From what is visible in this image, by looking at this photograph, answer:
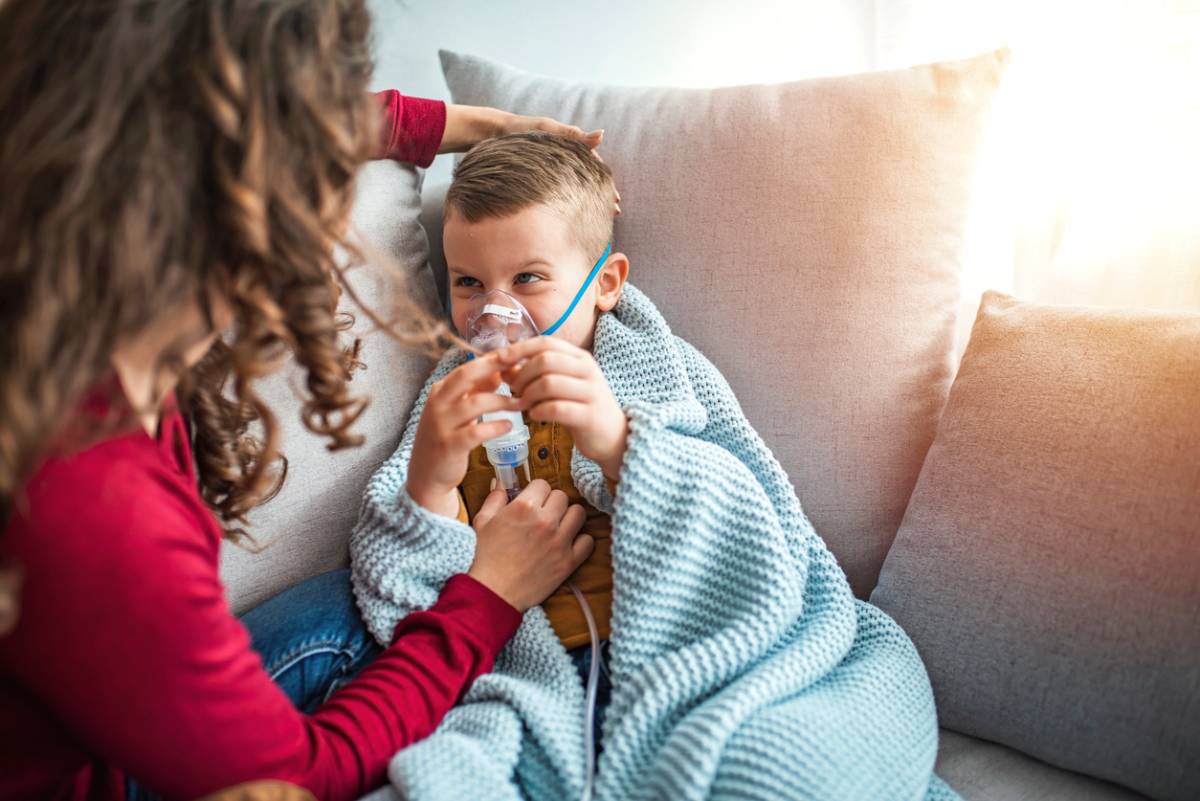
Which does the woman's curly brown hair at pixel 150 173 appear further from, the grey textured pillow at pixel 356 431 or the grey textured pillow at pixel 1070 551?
the grey textured pillow at pixel 1070 551

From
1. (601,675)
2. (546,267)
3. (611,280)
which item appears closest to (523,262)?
(546,267)

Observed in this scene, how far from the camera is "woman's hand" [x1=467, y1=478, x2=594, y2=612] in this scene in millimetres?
1033

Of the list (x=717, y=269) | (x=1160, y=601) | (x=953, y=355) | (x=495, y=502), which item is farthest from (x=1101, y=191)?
(x=495, y=502)

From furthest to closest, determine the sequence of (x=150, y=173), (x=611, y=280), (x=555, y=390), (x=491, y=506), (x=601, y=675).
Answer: (x=611, y=280) < (x=491, y=506) < (x=601, y=675) < (x=555, y=390) < (x=150, y=173)

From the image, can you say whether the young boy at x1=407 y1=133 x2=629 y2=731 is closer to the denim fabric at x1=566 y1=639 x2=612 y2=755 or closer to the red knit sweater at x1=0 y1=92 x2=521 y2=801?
the denim fabric at x1=566 y1=639 x2=612 y2=755

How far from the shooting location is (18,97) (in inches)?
25.1

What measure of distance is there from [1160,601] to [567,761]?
638 mm

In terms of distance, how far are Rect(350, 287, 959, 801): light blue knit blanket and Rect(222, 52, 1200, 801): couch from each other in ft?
0.32

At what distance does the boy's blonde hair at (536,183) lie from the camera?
1.16 meters

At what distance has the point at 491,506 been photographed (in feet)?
3.75

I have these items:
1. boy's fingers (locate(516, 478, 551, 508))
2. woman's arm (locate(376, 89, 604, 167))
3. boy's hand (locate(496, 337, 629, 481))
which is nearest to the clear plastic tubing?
boy's fingers (locate(516, 478, 551, 508))

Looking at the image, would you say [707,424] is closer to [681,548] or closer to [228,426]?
[681,548]

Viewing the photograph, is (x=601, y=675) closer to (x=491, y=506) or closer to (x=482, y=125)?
(x=491, y=506)

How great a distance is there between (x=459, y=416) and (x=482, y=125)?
62 centimetres
